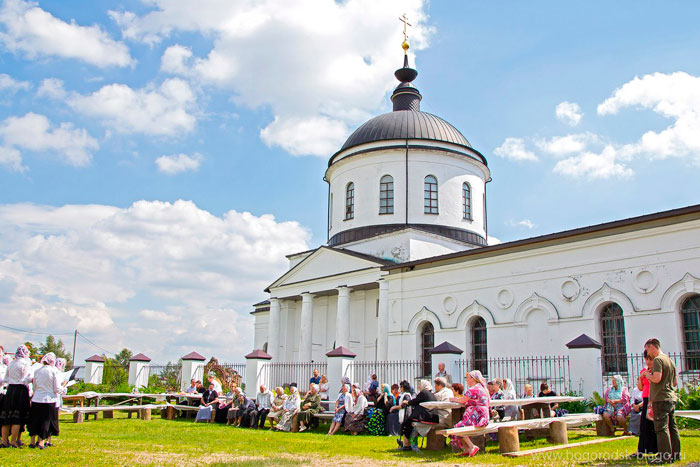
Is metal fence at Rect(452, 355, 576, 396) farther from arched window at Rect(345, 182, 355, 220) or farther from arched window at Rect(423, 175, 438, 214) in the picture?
arched window at Rect(345, 182, 355, 220)

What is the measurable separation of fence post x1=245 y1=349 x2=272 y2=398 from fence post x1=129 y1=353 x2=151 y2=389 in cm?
498

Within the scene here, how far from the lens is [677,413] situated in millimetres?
11461

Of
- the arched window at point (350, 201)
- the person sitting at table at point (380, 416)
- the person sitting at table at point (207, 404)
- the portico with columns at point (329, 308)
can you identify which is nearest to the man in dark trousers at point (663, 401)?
the person sitting at table at point (380, 416)

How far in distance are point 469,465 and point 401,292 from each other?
1526 cm

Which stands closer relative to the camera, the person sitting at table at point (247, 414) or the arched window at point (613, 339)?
the person sitting at table at point (247, 414)

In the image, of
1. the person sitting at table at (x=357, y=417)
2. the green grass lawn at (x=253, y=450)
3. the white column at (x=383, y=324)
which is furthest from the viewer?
the white column at (x=383, y=324)

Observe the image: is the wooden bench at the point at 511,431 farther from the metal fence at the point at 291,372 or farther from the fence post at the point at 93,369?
the fence post at the point at 93,369

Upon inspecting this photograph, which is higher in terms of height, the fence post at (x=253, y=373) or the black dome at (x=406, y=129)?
the black dome at (x=406, y=129)

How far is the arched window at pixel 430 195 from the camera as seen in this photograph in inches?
1101

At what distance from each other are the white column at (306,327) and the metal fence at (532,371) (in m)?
8.18

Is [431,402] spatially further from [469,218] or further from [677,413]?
[469,218]

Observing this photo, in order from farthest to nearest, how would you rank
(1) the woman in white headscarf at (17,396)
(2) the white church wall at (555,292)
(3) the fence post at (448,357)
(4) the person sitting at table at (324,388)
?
(4) the person sitting at table at (324,388)
(3) the fence post at (448,357)
(2) the white church wall at (555,292)
(1) the woman in white headscarf at (17,396)

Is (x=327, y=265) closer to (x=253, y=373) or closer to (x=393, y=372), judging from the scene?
(x=393, y=372)

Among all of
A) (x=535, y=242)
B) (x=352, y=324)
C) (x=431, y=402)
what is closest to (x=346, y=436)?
(x=431, y=402)
